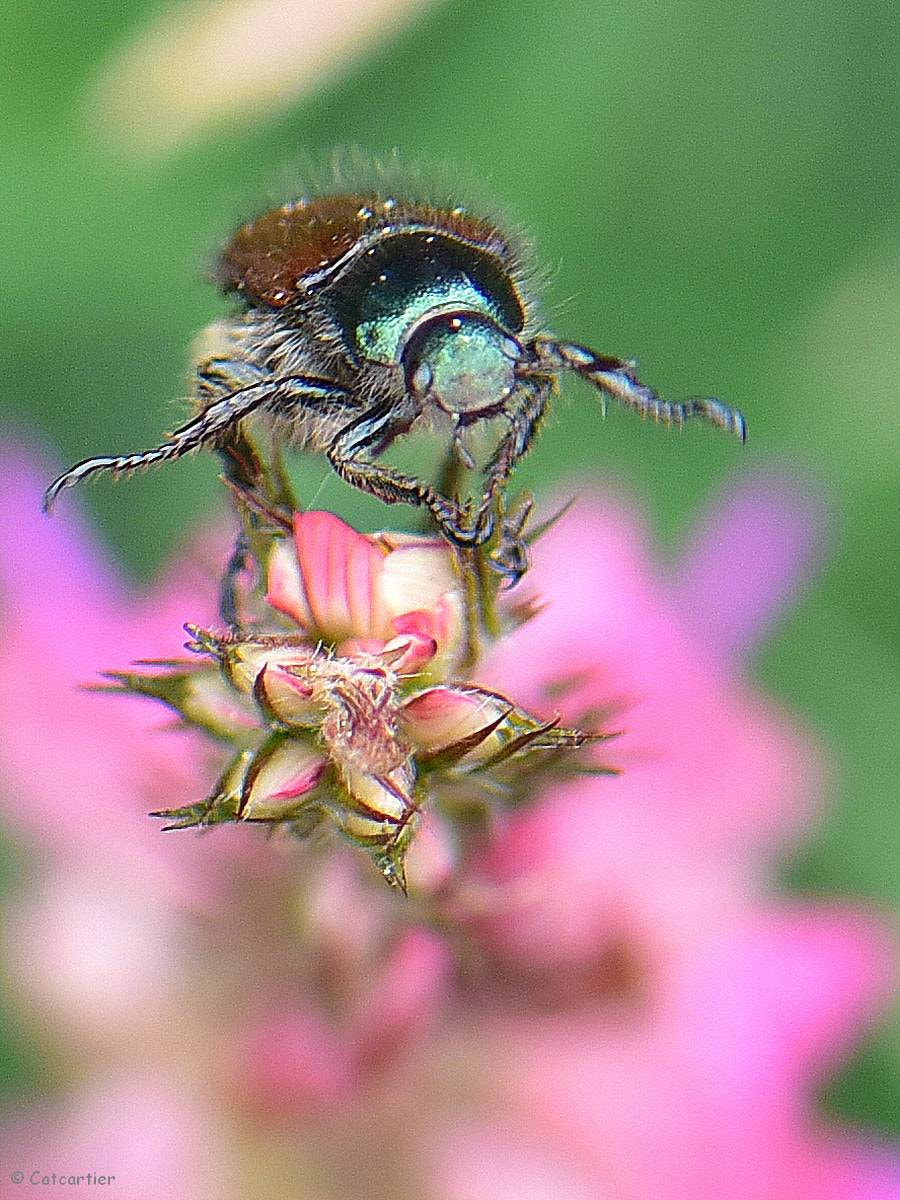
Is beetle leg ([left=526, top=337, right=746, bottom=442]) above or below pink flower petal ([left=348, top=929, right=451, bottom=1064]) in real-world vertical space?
above

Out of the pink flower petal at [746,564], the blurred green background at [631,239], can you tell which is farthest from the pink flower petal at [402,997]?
the blurred green background at [631,239]

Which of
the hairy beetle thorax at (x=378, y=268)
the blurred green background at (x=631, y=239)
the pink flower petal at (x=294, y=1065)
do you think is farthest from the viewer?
the blurred green background at (x=631, y=239)

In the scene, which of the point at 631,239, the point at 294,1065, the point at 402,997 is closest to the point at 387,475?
the point at 402,997

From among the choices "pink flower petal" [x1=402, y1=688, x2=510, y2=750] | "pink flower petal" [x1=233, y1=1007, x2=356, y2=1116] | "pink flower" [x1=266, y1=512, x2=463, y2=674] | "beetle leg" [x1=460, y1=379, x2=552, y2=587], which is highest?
"beetle leg" [x1=460, y1=379, x2=552, y2=587]

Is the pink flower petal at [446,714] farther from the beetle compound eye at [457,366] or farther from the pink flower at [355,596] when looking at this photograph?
the beetle compound eye at [457,366]

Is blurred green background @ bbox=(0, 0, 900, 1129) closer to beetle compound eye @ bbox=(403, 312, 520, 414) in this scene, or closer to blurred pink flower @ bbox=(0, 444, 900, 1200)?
blurred pink flower @ bbox=(0, 444, 900, 1200)

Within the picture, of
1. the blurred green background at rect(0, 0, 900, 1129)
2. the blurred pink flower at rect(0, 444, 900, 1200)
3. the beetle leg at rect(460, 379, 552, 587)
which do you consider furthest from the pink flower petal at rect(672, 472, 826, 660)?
the beetle leg at rect(460, 379, 552, 587)
